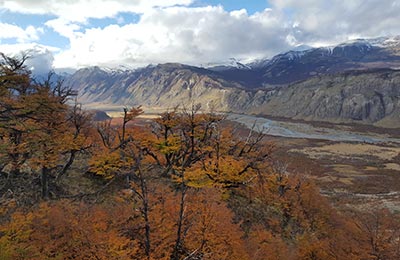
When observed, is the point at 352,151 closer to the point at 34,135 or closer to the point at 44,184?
the point at 44,184

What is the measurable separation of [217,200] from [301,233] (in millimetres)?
12937

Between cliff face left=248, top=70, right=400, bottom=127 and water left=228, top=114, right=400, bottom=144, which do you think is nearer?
water left=228, top=114, right=400, bottom=144

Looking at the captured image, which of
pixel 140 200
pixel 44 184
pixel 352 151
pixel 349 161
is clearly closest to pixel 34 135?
pixel 44 184

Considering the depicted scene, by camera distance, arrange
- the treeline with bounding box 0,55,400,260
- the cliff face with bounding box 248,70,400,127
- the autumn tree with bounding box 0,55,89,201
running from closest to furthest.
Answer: the treeline with bounding box 0,55,400,260 → the autumn tree with bounding box 0,55,89,201 → the cliff face with bounding box 248,70,400,127

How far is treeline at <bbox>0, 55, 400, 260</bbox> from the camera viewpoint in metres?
18.3

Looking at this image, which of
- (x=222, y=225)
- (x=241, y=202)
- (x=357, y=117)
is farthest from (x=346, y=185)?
(x=357, y=117)

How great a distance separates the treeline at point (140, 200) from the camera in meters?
18.3

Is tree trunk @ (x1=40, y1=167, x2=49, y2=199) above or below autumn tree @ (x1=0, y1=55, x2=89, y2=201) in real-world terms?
below

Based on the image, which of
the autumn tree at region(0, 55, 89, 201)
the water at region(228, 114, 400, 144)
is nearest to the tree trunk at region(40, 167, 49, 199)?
the autumn tree at region(0, 55, 89, 201)

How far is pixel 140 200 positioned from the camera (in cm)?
2606

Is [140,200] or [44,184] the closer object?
[44,184]

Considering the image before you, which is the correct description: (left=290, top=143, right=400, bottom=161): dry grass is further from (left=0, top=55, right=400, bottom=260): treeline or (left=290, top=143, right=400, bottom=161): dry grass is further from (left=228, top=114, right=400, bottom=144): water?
(left=0, top=55, right=400, bottom=260): treeline

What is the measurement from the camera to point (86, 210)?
22078mm

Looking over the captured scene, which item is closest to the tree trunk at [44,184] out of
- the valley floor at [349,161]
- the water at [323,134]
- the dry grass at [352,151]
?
the valley floor at [349,161]
